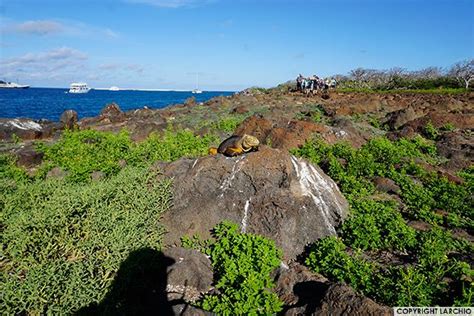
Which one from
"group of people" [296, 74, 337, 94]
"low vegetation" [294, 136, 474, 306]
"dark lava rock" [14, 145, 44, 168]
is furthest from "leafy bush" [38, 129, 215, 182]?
"group of people" [296, 74, 337, 94]

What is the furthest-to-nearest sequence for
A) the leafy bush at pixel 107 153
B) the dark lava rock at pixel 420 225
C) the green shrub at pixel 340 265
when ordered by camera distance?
the leafy bush at pixel 107 153, the dark lava rock at pixel 420 225, the green shrub at pixel 340 265

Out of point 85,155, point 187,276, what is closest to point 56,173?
point 85,155

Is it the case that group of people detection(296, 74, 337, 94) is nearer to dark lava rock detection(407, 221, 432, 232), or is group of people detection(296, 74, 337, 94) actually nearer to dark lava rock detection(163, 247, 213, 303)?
dark lava rock detection(407, 221, 432, 232)

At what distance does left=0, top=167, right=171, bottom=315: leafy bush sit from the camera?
4.84 metres

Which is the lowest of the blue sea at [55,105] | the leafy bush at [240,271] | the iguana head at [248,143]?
the blue sea at [55,105]

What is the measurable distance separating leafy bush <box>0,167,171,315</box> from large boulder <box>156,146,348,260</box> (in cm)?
72

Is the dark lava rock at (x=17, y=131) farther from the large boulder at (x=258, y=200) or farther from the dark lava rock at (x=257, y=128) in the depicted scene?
the large boulder at (x=258, y=200)

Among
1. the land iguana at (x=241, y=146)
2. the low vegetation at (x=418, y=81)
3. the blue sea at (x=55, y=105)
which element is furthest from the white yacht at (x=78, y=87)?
the land iguana at (x=241, y=146)

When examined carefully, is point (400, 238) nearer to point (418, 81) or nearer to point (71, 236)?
point (71, 236)

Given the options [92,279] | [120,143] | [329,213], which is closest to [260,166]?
[329,213]

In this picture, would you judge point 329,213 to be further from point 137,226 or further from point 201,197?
point 137,226

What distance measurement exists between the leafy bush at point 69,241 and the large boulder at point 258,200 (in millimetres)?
717

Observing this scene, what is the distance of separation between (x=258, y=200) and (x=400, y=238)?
2.78 metres

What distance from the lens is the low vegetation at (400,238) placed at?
530 centimetres
